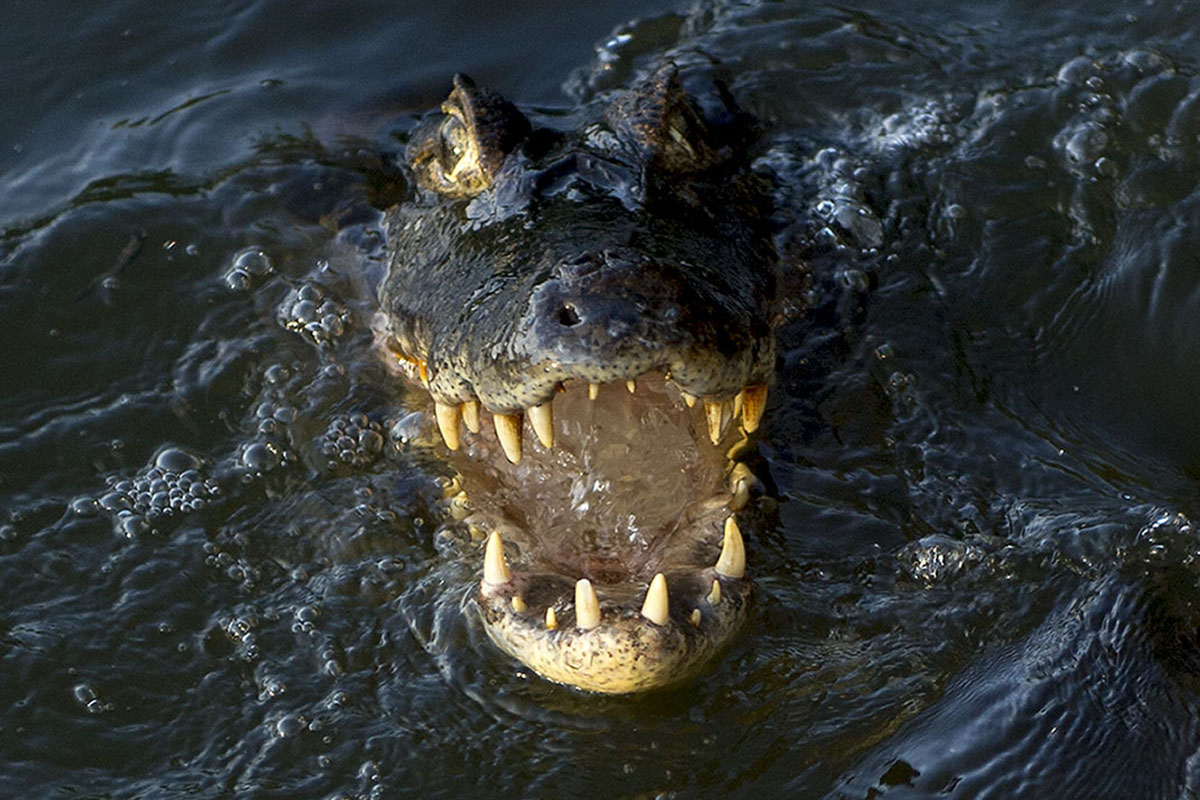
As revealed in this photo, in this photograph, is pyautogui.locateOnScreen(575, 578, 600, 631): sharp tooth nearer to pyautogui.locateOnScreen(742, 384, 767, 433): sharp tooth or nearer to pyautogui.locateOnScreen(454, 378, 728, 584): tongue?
pyautogui.locateOnScreen(454, 378, 728, 584): tongue

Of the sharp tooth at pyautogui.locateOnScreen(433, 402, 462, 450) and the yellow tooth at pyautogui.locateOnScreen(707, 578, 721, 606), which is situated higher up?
the sharp tooth at pyautogui.locateOnScreen(433, 402, 462, 450)

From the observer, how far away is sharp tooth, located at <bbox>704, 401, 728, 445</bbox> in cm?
337

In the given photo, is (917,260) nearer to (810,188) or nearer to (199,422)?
(810,188)

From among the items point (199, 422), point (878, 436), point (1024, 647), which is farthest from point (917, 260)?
point (199, 422)

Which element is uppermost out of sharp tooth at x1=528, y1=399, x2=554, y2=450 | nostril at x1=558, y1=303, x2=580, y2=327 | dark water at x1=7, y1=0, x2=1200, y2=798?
nostril at x1=558, y1=303, x2=580, y2=327

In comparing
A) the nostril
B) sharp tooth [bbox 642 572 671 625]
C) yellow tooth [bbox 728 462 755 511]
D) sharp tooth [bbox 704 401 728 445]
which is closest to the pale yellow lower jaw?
sharp tooth [bbox 642 572 671 625]

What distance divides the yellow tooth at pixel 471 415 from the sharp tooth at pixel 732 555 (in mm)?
747

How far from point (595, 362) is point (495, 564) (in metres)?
0.62

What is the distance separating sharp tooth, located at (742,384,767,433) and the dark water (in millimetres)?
383

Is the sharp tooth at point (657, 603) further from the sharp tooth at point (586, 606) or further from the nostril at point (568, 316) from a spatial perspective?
the nostril at point (568, 316)

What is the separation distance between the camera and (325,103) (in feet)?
19.1

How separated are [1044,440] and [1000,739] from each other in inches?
53.4

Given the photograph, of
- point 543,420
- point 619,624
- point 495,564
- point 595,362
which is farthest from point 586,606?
point 595,362

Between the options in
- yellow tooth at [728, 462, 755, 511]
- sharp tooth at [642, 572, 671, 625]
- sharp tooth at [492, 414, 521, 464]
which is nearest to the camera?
sharp tooth at [642, 572, 671, 625]
